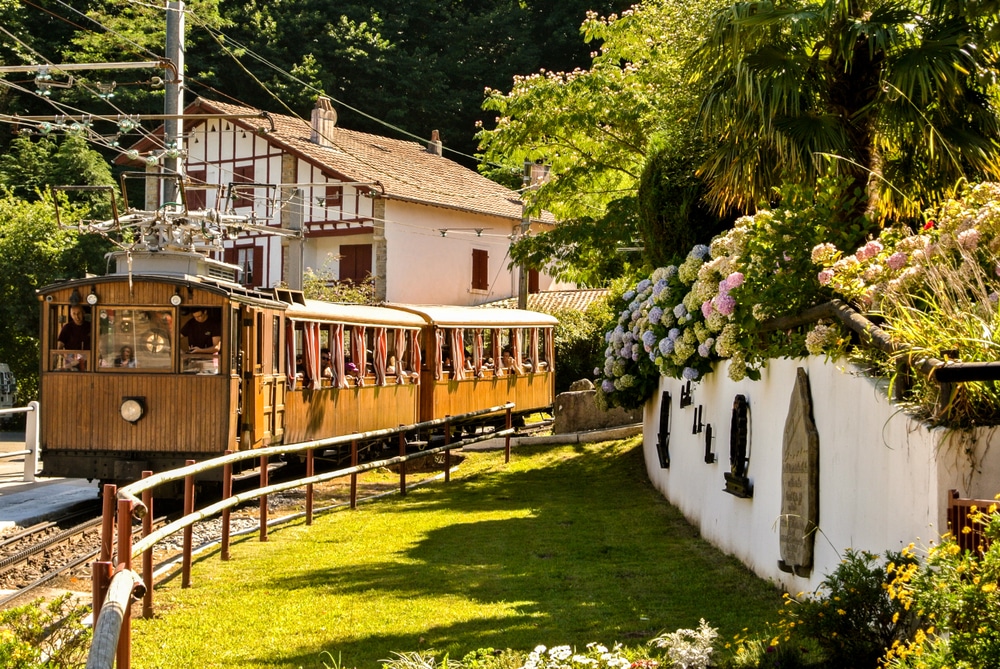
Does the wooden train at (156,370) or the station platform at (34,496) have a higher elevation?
the wooden train at (156,370)

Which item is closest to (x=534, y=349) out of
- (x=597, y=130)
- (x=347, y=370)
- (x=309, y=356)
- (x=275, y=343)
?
(x=597, y=130)

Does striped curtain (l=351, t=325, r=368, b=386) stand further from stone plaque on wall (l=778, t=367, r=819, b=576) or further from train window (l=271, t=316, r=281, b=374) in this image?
stone plaque on wall (l=778, t=367, r=819, b=576)

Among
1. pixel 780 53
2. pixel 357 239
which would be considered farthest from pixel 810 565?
pixel 357 239

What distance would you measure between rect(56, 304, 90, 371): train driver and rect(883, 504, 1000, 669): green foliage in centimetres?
1215

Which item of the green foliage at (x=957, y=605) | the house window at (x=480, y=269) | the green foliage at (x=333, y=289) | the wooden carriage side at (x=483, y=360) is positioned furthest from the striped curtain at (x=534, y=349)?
the green foliage at (x=957, y=605)

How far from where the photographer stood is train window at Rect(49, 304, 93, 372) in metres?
15.3

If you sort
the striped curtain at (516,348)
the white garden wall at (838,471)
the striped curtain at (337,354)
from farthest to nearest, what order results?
the striped curtain at (516,348) → the striped curtain at (337,354) → the white garden wall at (838,471)

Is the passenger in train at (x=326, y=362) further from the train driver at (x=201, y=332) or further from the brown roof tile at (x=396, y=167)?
the brown roof tile at (x=396, y=167)

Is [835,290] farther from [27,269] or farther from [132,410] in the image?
[27,269]

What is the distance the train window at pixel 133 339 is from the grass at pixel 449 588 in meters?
3.22

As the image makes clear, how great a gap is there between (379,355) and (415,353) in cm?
196

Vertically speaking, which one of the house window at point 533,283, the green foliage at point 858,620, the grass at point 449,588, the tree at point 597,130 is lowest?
the grass at point 449,588

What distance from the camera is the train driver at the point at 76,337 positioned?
15.3m

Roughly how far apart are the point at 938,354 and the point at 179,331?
11.0 meters
